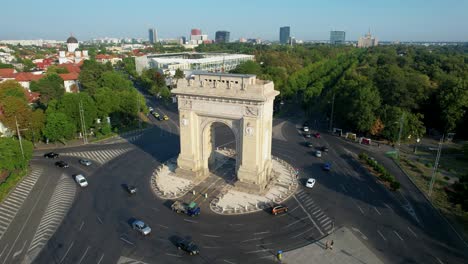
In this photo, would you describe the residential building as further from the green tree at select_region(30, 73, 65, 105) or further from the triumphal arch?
the triumphal arch

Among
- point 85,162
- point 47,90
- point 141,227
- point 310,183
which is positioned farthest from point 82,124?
point 310,183

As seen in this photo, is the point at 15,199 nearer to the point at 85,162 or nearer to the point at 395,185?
the point at 85,162

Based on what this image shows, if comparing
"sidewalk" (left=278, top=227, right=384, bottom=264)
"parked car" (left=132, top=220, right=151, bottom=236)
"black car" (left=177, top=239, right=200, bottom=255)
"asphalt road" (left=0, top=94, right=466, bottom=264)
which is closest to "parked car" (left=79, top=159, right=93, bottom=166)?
"asphalt road" (left=0, top=94, right=466, bottom=264)

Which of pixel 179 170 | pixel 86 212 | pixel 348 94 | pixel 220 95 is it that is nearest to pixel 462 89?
pixel 348 94

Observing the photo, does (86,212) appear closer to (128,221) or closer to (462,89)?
(128,221)

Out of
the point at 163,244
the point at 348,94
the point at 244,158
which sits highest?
the point at 348,94
